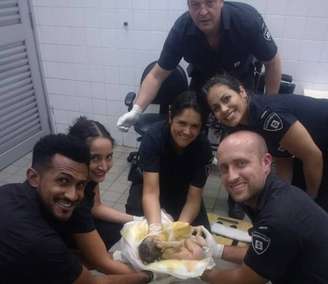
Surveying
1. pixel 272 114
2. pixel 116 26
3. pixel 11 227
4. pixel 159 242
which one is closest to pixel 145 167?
pixel 159 242

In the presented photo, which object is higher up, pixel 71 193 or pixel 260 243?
pixel 71 193

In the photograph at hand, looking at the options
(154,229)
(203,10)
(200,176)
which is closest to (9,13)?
(203,10)

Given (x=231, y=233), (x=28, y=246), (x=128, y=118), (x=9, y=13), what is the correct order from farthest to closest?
(x=9, y=13) < (x=128, y=118) < (x=231, y=233) < (x=28, y=246)

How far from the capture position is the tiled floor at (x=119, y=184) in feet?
7.95

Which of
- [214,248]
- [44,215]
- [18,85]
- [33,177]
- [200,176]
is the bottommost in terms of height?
[214,248]

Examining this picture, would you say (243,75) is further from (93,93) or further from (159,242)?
(93,93)

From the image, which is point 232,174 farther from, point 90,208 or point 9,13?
point 9,13

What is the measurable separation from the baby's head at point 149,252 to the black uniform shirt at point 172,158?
1.38 ft

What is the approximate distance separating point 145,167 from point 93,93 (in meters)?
1.52

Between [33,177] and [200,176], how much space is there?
0.89 metres

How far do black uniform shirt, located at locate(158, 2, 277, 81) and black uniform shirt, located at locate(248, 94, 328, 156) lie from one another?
431mm

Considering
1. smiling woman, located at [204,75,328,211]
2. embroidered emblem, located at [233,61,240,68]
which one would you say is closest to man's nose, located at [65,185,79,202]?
smiling woman, located at [204,75,328,211]

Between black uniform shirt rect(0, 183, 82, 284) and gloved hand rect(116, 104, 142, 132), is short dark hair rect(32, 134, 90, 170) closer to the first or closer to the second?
black uniform shirt rect(0, 183, 82, 284)

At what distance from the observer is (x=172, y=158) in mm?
1720
